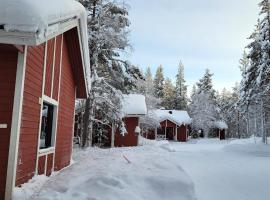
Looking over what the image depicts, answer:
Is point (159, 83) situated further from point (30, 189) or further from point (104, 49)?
point (30, 189)

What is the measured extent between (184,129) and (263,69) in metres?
29.2

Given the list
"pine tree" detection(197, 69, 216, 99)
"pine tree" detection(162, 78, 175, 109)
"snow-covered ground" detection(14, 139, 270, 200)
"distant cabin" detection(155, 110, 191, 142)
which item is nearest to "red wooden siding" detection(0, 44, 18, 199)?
"snow-covered ground" detection(14, 139, 270, 200)

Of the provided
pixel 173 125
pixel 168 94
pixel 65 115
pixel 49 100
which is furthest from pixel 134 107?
pixel 168 94

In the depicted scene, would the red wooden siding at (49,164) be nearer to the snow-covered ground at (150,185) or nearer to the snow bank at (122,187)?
the snow-covered ground at (150,185)

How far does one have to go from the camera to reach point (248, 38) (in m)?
26.5

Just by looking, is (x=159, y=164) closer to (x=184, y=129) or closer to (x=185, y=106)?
(x=184, y=129)

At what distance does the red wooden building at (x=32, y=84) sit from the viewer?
5195mm

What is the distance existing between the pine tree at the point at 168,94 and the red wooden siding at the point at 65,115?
5386cm

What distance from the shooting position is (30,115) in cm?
716

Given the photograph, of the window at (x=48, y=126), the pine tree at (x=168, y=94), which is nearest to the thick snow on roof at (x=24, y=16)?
the window at (x=48, y=126)

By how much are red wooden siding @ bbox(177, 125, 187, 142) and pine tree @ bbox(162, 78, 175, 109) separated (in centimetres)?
Answer: 1564

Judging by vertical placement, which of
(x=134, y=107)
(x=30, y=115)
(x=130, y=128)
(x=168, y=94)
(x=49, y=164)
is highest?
(x=168, y=94)

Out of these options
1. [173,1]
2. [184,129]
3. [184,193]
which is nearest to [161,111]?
[184,129]

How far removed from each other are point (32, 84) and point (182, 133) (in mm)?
45302
